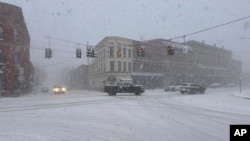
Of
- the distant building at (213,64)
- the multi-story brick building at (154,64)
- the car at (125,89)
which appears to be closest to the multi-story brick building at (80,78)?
the multi-story brick building at (154,64)

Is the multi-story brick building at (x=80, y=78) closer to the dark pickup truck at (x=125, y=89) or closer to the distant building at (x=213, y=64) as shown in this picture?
the distant building at (x=213, y=64)

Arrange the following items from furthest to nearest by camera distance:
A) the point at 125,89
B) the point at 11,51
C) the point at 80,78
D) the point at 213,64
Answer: the point at 80,78
the point at 213,64
the point at 11,51
the point at 125,89

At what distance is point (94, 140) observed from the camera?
10.1 metres

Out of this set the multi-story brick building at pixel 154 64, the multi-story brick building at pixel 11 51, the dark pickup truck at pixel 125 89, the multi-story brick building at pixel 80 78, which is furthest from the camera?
the multi-story brick building at pixel 80 78

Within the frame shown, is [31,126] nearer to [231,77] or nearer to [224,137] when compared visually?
[224,137]

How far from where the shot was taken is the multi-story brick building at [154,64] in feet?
243

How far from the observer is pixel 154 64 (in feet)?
274

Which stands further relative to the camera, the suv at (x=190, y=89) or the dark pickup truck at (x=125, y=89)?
the suv at (x=190, y=89)

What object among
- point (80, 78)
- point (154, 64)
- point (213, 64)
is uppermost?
point (213, 64)

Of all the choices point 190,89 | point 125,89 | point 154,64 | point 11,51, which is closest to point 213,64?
point 154,64

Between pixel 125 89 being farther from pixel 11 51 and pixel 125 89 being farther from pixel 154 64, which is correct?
pixel 154 64

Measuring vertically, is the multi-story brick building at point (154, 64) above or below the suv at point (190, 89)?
above

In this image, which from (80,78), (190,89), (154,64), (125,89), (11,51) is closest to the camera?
(125,89)

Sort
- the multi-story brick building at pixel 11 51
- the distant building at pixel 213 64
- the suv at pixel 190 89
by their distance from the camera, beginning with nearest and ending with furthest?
the multi-story brick building at pixel 11 51, the suv at pixel 190 89, the distant building at pixel 213 64
